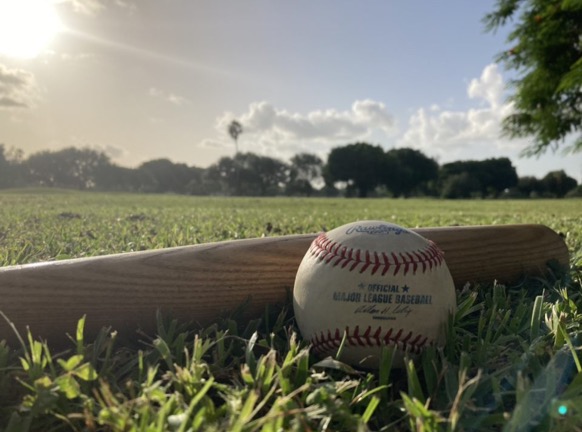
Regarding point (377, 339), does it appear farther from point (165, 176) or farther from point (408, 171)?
point (165, 176)

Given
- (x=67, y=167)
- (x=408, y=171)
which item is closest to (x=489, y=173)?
(x=408, y=171)

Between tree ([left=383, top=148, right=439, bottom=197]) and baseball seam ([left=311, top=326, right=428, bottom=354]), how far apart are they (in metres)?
62.4

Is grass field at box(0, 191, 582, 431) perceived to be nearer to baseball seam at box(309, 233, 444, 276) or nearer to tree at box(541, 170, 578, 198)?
baseball seam at box(309, 233, 444, 276)

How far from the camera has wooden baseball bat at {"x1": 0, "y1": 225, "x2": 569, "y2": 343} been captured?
168cm

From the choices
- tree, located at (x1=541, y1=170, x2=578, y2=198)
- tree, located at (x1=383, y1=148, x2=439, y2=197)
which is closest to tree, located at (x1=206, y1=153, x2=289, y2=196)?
tree, located at (x1=383, y1=148, x2=439, y2=197)

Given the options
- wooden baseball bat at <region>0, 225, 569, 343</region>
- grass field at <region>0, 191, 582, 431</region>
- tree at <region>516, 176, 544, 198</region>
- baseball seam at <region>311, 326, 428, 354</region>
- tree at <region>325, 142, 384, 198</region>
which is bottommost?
grass field at <region>0, 191, 582, 431</region>

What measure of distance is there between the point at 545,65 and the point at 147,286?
21.1m

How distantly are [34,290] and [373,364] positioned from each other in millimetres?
1176

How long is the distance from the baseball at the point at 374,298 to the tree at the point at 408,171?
62.3 meters

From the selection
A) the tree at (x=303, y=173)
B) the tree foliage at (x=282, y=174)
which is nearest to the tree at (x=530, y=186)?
the tree foliage at (x=282, y=174)

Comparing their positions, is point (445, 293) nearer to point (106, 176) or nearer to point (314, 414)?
point (314, 414)

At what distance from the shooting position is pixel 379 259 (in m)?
1.55

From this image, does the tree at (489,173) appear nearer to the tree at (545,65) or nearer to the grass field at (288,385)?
the tree at (545,65)

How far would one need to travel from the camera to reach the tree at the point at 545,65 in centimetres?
1841
